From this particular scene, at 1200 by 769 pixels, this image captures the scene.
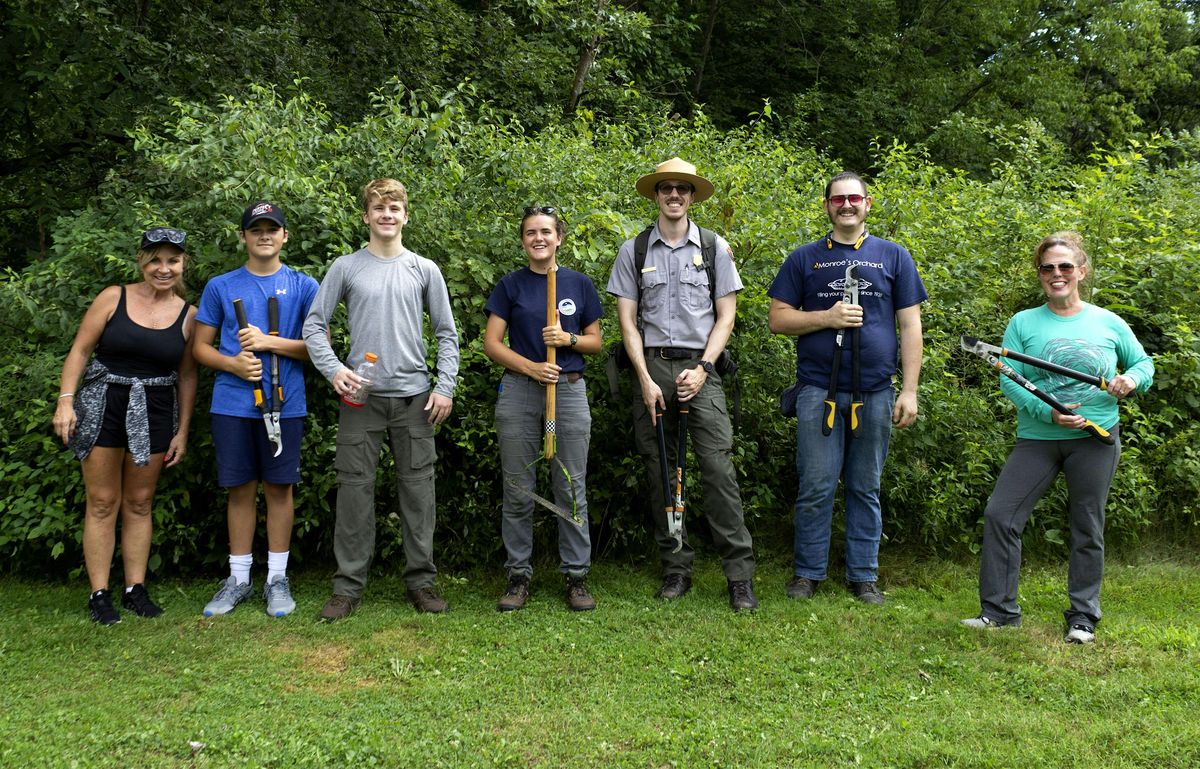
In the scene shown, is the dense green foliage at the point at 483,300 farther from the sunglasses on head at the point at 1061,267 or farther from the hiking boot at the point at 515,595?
the sunglasses on head at the point at 1061,267

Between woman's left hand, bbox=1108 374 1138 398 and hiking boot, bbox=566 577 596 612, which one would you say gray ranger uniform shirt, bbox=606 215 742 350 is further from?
woman's left hand, bbox=1108 374 1138 398

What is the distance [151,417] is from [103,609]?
0.93 m

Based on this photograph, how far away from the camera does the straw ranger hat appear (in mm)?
4797

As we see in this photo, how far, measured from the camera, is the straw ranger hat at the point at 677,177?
4.80 m

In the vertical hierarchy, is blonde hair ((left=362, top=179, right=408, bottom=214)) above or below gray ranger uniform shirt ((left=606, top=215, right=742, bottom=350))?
above

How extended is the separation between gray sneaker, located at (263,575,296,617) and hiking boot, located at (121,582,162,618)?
1.71 feet

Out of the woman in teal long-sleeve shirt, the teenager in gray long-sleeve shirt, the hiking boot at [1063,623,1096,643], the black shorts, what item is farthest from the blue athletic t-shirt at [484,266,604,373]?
the hiking boot at [1063,623,1096,643]

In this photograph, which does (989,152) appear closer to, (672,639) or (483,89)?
(483,89)

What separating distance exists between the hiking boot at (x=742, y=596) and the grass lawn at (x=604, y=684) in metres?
0.09

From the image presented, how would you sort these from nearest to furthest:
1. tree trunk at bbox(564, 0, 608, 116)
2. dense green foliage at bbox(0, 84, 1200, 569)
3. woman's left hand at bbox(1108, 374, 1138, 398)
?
woman's left hand at bbox(1108, 374, 1138, 398) → dense green foliage at bbox(0, 84, 1200, 569) → tree trunk at bbox(564, 0, 608, 116)

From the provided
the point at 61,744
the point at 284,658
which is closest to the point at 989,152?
the point at 284,658

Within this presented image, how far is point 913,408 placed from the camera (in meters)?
4.66

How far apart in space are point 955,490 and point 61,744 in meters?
4.50

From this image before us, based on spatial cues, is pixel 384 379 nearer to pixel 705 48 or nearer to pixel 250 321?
pixel 250 321
